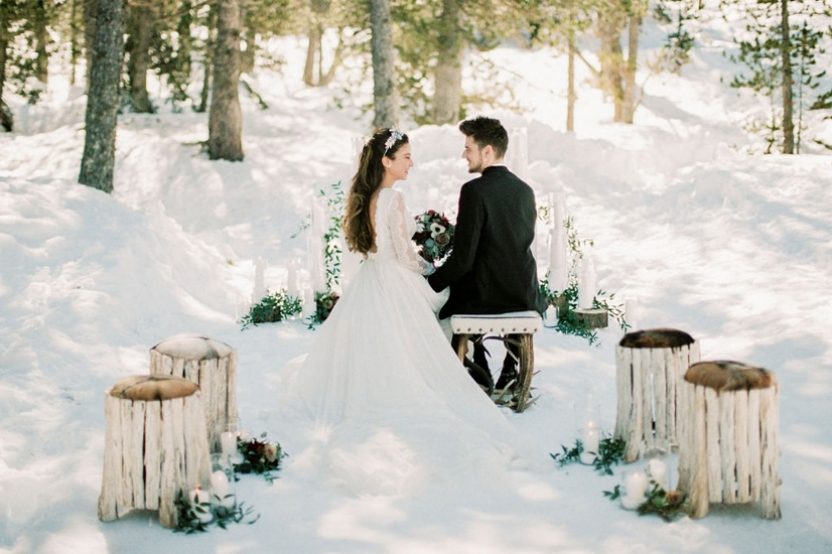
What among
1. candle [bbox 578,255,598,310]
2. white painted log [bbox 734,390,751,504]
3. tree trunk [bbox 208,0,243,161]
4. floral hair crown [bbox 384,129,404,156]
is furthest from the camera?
tree trunk [bbox 208,0,243,161]

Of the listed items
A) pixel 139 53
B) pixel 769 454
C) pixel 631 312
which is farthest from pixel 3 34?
pixel 769 454

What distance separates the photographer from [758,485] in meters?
4.80

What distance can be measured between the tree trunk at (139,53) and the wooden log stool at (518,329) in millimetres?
15591

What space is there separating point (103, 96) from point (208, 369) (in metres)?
8.17

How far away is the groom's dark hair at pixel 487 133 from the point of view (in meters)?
6.96

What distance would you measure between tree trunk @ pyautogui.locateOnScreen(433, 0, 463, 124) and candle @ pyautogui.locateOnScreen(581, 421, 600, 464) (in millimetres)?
12967

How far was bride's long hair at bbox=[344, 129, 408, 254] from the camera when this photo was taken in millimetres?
6809

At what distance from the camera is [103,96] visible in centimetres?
1284

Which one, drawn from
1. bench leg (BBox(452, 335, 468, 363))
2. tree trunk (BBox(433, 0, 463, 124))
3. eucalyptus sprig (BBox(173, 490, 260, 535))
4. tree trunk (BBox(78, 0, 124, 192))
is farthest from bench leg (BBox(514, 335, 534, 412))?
tree trunk (BBox(433, 0, 463, 124))

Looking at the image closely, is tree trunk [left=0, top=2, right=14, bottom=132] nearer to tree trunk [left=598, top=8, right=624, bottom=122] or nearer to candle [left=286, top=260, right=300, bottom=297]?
candle [left=286, top=260, right=300, bottom=297]

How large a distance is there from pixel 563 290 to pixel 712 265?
2639mm

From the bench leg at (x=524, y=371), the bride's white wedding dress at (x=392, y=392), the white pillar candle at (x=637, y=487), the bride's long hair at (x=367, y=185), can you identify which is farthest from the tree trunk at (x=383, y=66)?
the white pillar candle at (x=637, y=487)

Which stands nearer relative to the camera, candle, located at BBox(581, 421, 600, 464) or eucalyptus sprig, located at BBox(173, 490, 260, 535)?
eucalyptus sprig, located at BBox(173, 490, 260, 535)

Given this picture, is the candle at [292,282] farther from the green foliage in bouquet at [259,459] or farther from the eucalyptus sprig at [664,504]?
the eucalyptus sprig at [664,504]
